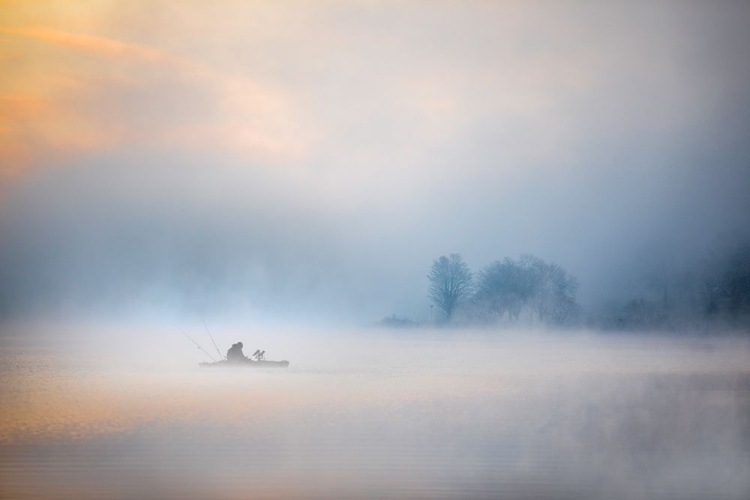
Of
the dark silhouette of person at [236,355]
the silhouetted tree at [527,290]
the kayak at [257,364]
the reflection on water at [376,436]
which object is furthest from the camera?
the silhouetted tree at [527,290]

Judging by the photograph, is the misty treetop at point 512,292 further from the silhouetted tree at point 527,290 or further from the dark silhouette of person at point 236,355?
the dark silhouette of person at point 236,355

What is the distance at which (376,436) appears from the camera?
9.92 m

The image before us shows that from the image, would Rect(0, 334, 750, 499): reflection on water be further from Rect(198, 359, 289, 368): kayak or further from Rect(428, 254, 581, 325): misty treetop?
Rect(428, 254, 581, 325): misty treetop

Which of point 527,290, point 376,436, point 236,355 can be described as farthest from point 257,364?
point 527,290

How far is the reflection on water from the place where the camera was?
287 inches

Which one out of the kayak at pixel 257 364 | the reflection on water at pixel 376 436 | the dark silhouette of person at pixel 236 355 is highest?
the dark silhouette of person at pixel 236 355

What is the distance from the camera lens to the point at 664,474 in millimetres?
7812

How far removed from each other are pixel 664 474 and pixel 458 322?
40.0 metres

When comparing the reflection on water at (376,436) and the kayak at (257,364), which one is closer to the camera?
the reflection on water at (376,436)

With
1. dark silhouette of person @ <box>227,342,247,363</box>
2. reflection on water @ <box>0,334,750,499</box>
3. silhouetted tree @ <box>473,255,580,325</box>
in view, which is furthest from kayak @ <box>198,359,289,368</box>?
silhouetted tree @ <box>473,255,580,325</box>

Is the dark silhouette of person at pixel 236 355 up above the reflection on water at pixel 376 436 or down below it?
above

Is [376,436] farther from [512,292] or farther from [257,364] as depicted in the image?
[512,292]

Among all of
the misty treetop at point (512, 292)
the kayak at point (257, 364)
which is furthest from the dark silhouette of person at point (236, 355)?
the misty treetop at point (512, 292)

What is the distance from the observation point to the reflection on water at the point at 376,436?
7285 millimetres
